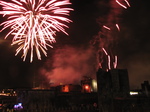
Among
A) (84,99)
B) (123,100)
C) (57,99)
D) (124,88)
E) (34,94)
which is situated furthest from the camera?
(84,99)

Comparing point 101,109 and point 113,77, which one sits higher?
point 113,77

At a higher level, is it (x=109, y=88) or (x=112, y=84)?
(x=112, y=84)

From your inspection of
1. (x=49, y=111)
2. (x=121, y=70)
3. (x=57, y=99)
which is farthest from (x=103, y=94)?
(x=57, y=99)

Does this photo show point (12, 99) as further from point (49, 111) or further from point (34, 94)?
point (49, 111)

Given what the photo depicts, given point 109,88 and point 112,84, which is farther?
point 112,84

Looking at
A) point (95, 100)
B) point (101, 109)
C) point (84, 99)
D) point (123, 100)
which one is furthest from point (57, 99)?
point (123, 100)

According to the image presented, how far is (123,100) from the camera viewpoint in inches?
570

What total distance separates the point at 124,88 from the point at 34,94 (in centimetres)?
1214

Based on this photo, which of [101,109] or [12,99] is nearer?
[101,109]

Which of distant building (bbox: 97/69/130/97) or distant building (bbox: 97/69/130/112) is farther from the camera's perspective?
distant building (bbox: 97/69/130/97)

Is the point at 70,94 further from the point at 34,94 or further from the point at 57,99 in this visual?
the point at 34,94

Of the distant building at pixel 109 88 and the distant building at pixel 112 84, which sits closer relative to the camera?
the distant building at pixel 109 88

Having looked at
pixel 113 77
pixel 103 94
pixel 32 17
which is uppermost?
pixel 32 17

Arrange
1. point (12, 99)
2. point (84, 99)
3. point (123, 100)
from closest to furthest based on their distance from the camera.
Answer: point (123, 100)
point (84, 99)
point (12, 99)
